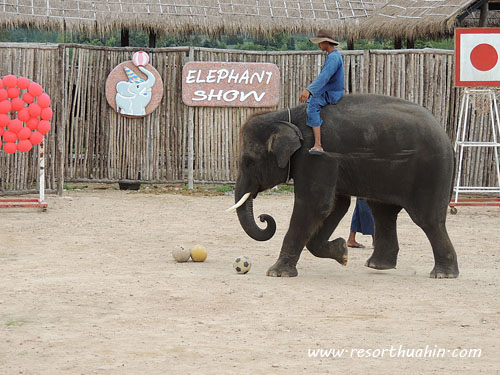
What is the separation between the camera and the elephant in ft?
27.2

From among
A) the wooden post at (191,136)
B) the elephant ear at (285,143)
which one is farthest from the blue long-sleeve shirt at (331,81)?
the wooden post at (191,136)

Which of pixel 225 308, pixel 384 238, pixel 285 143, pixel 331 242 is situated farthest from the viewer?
pixel 384 238

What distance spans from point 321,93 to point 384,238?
59.3 inches

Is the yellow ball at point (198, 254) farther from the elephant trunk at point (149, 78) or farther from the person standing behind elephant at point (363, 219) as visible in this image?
the elephant trunk at point (149, 78)

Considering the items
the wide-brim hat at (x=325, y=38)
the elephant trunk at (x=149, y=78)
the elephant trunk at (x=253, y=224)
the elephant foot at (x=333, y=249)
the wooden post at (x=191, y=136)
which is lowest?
the elephant foot at (x=333, y=249)

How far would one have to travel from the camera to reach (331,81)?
8.52 metres

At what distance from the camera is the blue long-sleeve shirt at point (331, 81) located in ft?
27.4

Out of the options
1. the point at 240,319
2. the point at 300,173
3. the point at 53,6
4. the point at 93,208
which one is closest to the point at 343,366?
the point at 240,319

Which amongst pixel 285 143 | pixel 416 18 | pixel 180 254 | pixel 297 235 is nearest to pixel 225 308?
pixel 297 235

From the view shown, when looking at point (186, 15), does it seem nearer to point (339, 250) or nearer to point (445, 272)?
point (339, 250)

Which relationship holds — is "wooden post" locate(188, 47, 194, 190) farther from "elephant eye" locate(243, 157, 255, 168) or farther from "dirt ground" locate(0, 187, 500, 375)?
"elephant eye" locate(243, 157, 255, 168)

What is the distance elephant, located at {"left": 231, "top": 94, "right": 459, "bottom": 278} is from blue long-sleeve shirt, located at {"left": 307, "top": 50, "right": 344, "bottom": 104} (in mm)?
92

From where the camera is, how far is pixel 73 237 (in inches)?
419

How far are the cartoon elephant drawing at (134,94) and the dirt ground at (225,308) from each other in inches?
172
